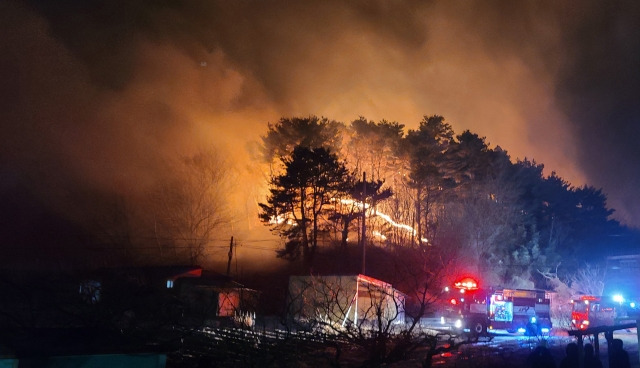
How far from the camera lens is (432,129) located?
46125 mm

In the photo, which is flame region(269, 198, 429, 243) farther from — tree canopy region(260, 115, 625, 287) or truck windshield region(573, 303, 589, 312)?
truck windshield region(573, 303, 589, 312)

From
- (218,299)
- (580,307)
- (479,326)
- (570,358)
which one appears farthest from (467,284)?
(570,358)

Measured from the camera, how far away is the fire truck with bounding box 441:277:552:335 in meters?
21.0

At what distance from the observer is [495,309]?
2119 cm

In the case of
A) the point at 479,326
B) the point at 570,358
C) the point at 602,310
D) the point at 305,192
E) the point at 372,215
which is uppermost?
the point at 305,192

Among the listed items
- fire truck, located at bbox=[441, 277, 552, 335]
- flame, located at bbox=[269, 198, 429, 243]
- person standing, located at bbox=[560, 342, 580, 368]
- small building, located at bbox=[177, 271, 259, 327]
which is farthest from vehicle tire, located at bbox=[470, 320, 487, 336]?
flame, located at bbox=[269, 198, 429, 243]

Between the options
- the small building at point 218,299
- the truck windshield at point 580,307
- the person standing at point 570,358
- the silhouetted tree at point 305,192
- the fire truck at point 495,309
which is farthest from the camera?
the silhouetted tree at point 305,192

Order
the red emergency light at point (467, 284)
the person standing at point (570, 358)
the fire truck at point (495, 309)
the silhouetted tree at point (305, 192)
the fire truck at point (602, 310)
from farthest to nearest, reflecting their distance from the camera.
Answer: the silhouetted tree at point (305, 192) < the fire truck at point (602, 310) < the red emergency light at point (467, 284) < the fire truck at point (495, 309) < the person standing at point (570, 358)

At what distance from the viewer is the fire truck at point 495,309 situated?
2102 cm

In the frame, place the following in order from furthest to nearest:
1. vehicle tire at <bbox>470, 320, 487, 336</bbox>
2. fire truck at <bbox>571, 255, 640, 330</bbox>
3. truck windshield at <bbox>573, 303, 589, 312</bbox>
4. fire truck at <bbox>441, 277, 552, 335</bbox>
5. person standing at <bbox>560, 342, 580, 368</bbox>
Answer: truck windshield at <bbox>573, 303, 589, 312</bbox>, fire truck at <bbox>571, 255, 640, 330</bbox>, fire truck at <bbox>441, 277, 552, 335</bbox>, vehicle tire at <bbox>470, 320, 487, 336</bbox>, person standing at <bbox>560, 342, 580, 368</bbox>

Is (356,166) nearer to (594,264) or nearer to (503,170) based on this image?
(503,170)

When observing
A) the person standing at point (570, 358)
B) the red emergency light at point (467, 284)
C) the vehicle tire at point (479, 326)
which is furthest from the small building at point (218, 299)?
the vehicle tire at point (479, 326)

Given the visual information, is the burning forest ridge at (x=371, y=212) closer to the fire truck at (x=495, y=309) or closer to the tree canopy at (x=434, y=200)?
the tree canopy at (x=434, y=200)

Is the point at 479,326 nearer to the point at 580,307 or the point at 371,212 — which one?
the point at 580,307
